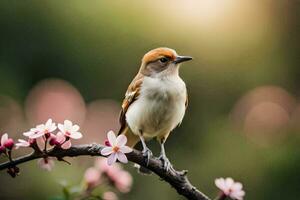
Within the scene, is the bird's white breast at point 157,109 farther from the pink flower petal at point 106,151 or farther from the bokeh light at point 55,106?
the bokeh light at point 55,106

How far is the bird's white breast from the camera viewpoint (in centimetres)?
303

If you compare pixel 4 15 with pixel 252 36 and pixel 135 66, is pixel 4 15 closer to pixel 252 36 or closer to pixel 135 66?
pixel 135 66

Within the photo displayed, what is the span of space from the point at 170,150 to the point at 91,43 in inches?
50.4

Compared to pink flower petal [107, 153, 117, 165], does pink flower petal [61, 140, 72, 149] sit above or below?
above

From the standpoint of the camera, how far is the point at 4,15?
22.0 feet

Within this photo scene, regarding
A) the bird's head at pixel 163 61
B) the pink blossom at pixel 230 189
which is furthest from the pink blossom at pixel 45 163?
the bird's head at pixel 163 61

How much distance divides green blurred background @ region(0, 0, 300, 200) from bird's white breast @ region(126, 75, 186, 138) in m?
1.54

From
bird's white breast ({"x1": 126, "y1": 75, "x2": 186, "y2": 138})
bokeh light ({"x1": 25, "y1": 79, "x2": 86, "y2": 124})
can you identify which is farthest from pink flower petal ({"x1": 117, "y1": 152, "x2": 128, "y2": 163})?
bokeh light ({"x1": 25, "y1": 79, "x2": 86, "y2": 124})

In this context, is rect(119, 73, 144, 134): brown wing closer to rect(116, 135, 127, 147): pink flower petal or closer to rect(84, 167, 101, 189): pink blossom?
rect(84, 167, 101, 189): pink blossom

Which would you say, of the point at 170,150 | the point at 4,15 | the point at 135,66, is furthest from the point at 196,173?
the point at 4,15

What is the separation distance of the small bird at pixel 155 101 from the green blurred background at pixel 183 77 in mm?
Answer: 1408

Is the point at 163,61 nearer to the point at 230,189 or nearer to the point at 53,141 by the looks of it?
the point at 230,189

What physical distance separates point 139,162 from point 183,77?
3838mm

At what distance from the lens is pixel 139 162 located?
6.68ft
